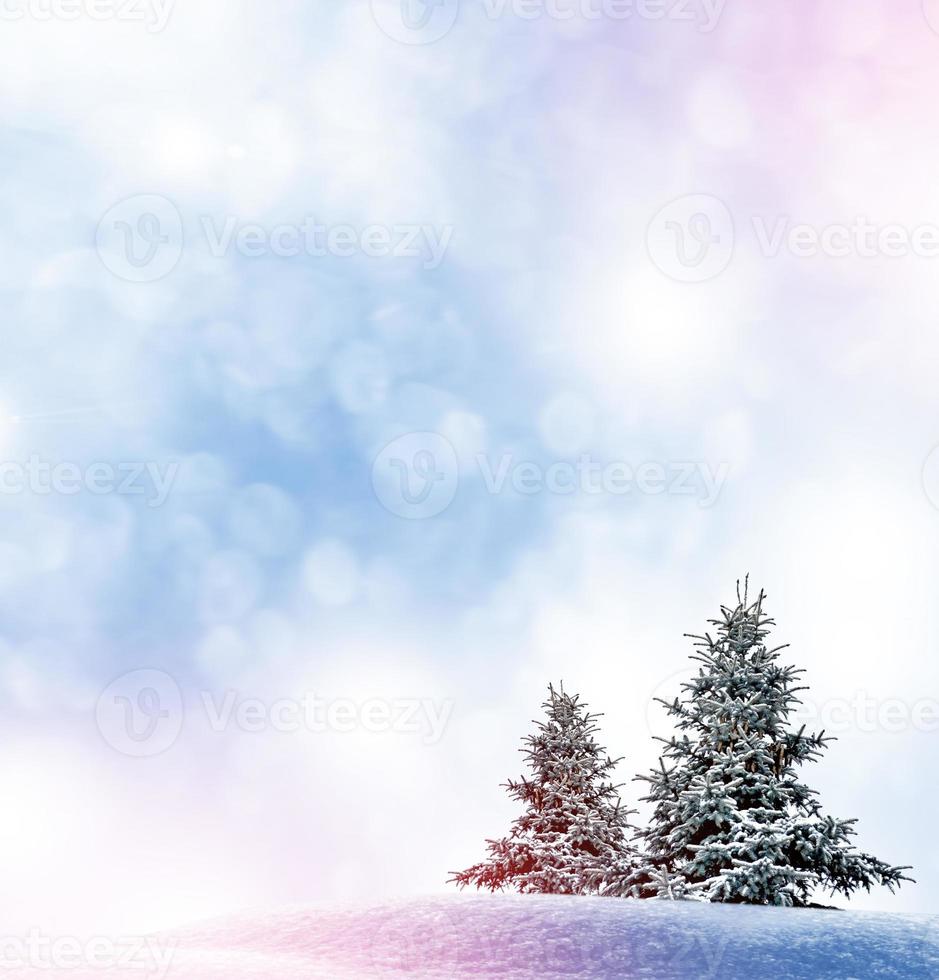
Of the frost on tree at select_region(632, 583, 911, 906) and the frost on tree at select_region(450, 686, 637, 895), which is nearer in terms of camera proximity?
the frost on tree at select_region(632, 583, 911, 906)

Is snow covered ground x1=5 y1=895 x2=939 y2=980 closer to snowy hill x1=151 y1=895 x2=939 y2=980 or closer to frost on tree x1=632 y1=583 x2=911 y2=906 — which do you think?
snowy hill x1=151 y1=895 x2=939 y2=980

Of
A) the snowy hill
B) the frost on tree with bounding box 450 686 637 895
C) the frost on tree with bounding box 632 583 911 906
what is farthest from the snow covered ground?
the frost on tree with bounding box 450 686 637 895

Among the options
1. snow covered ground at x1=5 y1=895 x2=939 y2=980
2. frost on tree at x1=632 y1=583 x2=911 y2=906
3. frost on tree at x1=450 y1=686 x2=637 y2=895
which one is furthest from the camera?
frost on tree at x1=450 y1=686 x2=637 y2=895

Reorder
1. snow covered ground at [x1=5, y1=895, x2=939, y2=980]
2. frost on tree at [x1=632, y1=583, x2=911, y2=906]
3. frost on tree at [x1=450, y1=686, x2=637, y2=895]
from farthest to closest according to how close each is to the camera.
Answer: frost on tree at [x1=450, y1=686, x2=637, y2=895], frost on tree at [x1=632, y1=583, x2=911, y2=906], snow covered ground at [x1=5, y1=895, x2=939, y2=980]

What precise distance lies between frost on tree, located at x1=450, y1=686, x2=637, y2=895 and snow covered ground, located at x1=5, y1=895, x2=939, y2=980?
37.6 feet

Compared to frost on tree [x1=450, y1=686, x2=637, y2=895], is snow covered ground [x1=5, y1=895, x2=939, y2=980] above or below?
below

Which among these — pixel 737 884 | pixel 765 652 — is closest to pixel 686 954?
pixel 737 884

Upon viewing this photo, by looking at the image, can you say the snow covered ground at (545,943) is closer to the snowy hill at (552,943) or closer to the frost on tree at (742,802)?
the snowy hill at (552,943)

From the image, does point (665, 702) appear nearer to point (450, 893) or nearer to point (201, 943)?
point (450, 893)

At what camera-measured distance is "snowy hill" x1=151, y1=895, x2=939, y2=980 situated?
22.1ft

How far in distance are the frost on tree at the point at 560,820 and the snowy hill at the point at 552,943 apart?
455 inches

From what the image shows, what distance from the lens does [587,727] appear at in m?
21.3

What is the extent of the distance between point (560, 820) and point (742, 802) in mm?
6726

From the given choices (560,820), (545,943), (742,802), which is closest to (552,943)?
(545,943)
